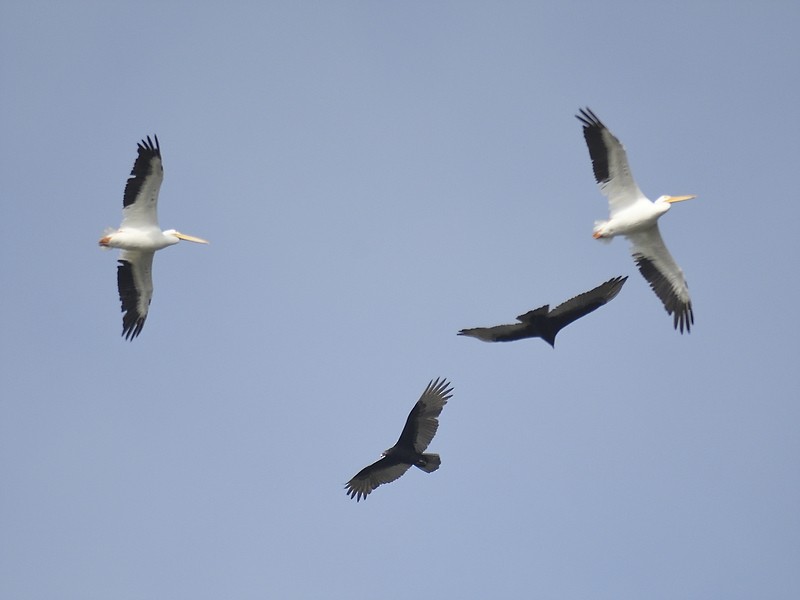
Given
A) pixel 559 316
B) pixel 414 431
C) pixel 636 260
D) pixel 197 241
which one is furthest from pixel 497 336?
pixel 197 241

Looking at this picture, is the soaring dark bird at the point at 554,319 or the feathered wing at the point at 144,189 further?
the feathered wing at the point at 144,189

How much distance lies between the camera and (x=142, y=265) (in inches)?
875

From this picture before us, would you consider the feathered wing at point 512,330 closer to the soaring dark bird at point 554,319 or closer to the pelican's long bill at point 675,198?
the soaring dark bird at point 554,319

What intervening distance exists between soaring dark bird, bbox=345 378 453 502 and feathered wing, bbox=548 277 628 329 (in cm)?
296

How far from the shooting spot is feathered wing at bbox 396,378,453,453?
20344 millimetres

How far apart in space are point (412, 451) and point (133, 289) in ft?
21.2

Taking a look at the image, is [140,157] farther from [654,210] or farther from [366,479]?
[654,210]

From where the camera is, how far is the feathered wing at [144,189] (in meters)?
21.1

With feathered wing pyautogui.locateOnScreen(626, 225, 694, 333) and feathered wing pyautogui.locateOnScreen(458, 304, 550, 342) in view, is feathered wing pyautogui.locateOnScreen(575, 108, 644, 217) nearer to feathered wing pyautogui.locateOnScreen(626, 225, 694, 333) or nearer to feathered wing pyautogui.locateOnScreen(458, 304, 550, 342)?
feathered wing pyautogui.locateOnScreen(626, 225, 694, 333)

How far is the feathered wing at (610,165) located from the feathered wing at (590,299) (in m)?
2.64

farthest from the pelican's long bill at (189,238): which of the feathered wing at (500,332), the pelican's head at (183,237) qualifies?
the feathered wing at (500,332)

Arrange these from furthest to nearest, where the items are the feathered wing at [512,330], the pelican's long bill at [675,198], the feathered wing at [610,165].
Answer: the pelican's long bill at [675,198], the feathered wing at [610,165], the feathered wing at [512,330]

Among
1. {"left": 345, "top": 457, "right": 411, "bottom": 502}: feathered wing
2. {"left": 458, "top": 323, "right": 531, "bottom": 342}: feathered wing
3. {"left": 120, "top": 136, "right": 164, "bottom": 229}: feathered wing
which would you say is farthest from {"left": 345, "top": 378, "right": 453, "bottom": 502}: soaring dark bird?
{"left": 120, "top": 136, "right": 164, "bottom": 229}: feathered wing

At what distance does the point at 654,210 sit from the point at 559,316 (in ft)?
11.7
